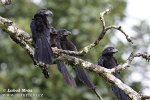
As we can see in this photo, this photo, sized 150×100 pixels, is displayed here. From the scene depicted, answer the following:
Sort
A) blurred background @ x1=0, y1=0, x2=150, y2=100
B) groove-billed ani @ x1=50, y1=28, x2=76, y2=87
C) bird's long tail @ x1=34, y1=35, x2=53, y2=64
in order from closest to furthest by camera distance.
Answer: bird's long tail @ x1=34, y1=35, x2=53, y2=64
groove-billed ani @ x1=50, y1=28, x2=76, y2=87
blurred background @ x1=0, y1=0, x2=150, y2=100

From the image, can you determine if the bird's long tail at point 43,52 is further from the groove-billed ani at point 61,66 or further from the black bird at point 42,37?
→ the groove-billed ani at point 61,66

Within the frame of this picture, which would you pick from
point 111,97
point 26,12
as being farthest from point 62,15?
point 111,97

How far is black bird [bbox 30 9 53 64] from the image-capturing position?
4445 millimetres

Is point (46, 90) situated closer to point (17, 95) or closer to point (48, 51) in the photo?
point (17, 95)

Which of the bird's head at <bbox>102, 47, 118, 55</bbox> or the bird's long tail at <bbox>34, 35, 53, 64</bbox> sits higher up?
the bird's head at <bbox>102, 47, 118, 55</bbox>

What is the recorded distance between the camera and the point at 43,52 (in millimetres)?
4461

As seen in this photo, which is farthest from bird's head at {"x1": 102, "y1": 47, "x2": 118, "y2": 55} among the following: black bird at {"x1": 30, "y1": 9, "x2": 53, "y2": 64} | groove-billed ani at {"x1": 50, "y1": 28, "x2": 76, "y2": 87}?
black bird at {"x1": 30, "y1": 9, "x2": 53, "y2": 64}

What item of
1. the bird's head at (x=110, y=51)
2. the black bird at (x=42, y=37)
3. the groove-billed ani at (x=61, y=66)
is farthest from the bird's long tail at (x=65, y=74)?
the bird's head at (x=110, y=51)

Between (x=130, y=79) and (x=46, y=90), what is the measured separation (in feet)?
5.28

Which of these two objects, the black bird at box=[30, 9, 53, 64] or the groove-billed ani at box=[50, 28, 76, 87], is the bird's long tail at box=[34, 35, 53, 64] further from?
the groove-billed ani at box=[50, 28, 76, 87]

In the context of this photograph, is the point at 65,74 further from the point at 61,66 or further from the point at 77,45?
the point at 77,45

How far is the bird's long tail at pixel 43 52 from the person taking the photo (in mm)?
4415

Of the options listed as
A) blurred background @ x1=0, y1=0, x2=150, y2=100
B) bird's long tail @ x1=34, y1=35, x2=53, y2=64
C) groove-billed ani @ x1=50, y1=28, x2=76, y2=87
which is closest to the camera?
bird's long tail @ x1=34, y1=35, x2=53, y2=64

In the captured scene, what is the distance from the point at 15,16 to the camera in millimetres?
11648
